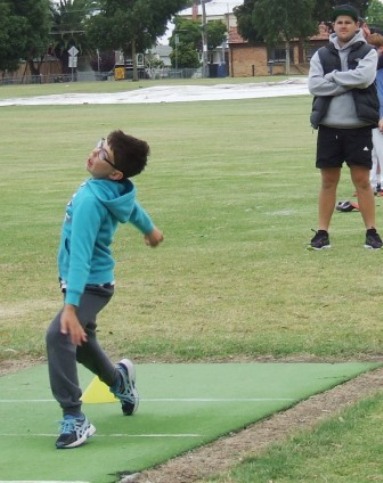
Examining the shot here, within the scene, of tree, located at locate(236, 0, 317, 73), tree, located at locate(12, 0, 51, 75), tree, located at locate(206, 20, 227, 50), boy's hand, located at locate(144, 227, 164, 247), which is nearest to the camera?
boy's hand, located at locate(144, 227, 164, 247)

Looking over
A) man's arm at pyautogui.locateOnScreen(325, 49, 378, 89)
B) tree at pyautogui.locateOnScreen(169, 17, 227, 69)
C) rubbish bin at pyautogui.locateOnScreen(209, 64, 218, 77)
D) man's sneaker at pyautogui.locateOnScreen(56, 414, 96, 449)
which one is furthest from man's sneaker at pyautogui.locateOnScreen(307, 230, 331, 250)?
tree at pyautogui.locateOnScreen(169, 17, 227, 69)

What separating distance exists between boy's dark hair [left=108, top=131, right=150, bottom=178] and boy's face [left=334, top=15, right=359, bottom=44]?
5.67m

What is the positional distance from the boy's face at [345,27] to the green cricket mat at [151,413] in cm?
458

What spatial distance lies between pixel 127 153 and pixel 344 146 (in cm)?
590

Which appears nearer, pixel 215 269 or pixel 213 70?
pixel 215 269

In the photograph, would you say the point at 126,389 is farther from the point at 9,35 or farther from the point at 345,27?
the point at 9,35

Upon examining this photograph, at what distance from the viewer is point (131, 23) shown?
107000mm

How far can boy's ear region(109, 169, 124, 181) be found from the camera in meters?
6.39

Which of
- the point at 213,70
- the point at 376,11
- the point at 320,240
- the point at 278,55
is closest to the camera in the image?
the point at 320,240

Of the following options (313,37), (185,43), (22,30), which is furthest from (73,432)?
(185,43)

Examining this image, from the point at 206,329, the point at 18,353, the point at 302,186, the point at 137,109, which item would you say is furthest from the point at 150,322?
the point at 137,109

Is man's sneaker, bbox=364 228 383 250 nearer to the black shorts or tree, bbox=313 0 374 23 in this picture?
the black shorts

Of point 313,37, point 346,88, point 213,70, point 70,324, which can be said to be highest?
point 346,88

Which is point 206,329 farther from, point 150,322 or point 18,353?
point 18,353
